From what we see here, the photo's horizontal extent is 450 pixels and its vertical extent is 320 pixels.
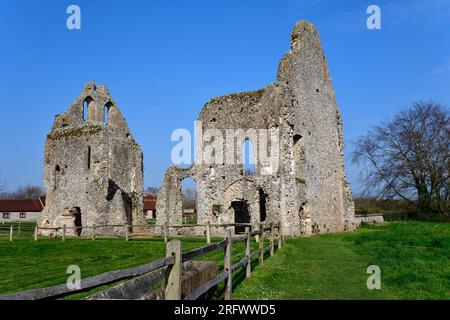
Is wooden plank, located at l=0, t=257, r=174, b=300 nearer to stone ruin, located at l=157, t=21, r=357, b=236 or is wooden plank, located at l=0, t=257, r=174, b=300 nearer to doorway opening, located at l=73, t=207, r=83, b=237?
stone ruin, located at l=157, t=21, r=357, b=236

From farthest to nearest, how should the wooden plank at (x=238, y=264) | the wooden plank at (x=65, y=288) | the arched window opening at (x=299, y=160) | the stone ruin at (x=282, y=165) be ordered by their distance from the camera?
the arched window opening at (x=299, y=160) → the stone ruin at (x=282, y=165) → the wooden plank at (x=238, y=264) → the wooden plank at (x=65, y=288)

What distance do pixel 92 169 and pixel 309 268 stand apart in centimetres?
2124

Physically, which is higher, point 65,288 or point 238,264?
point 65,288

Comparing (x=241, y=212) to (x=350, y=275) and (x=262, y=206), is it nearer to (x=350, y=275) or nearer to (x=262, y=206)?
(x=262, y=206)

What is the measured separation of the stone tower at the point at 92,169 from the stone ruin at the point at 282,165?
4252 mm

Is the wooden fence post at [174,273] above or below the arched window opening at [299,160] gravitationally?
below

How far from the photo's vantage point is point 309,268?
438 inches

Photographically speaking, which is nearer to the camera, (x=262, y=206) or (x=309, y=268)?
(x=309, y=268)

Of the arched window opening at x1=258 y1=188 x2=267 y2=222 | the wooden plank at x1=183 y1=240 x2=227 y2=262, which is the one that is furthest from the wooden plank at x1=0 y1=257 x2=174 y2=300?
the arched window opening at x1=258 y1=188 x2=267 y2=222

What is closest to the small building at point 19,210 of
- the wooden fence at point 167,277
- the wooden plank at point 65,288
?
the wooden fence at point 167,277

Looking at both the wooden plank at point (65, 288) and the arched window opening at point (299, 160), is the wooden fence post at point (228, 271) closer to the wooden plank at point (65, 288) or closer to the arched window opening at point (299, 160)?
the wooden plank at point (65, 288)

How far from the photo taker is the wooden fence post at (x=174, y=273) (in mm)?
5000

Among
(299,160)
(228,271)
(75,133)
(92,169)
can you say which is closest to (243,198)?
(299,160)
